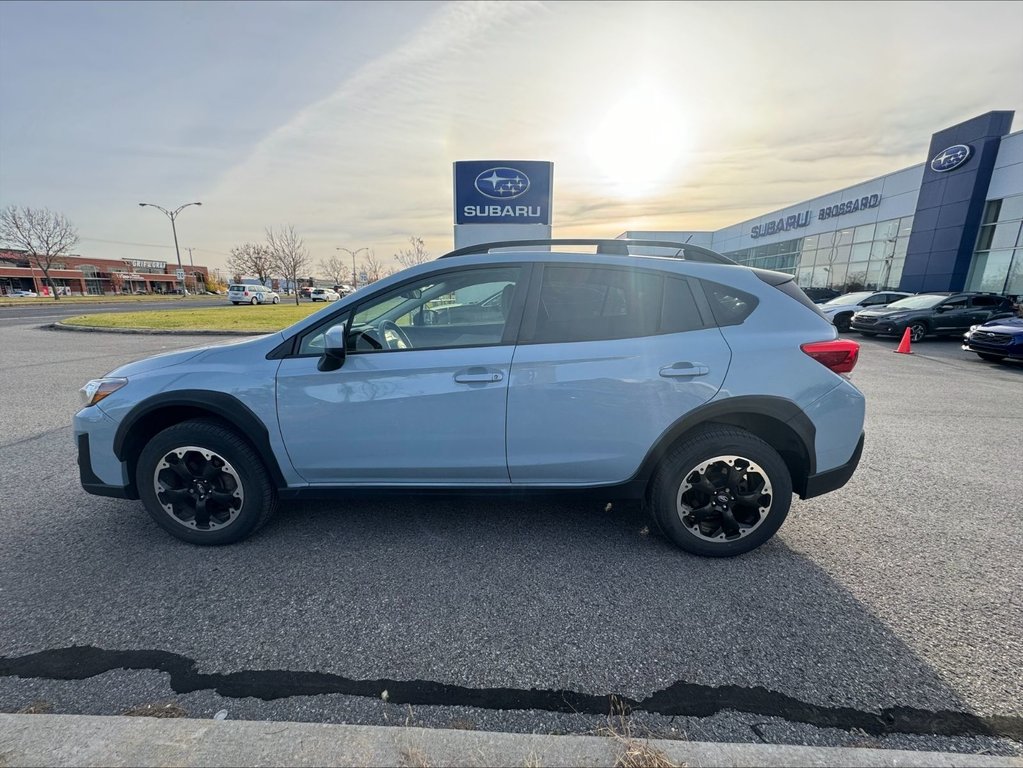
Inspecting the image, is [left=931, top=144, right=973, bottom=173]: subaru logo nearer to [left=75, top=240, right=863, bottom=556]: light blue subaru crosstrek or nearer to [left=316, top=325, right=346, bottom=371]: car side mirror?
[left=75, top=240, right=863, bottom=556]: light blue subaru crosstrek

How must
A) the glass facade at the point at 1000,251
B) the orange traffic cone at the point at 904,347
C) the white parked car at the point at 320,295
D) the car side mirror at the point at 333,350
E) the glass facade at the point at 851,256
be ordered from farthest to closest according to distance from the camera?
1. the white parked car at the point at 320,295
2. the glass facade at the point at 851,256
3. the glass facade at the point at 1000,251
4. the orange traffic cone at the point at 904,347
5. the car side mirror at the point at 333,350

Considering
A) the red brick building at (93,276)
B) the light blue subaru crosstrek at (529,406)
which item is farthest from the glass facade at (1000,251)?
the red brick building at (93,276)

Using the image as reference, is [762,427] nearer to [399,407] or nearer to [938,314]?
[399,407]

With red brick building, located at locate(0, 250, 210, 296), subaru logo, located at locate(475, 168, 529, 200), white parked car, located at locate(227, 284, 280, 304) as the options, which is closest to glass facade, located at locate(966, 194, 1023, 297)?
subaru logo, located at locate(475, 168, 529, 200)

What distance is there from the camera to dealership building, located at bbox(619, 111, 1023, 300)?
1930 centimetres

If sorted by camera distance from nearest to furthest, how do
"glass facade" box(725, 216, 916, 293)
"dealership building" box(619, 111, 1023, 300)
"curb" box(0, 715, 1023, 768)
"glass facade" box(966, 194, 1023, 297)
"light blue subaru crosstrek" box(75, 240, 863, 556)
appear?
1. "curb" box(0, 715, 1023, 768)
2. "light blue subaru crosstrek" box(75, 240, 863, 556)
3. "glass facade" box(966, 194, 1023, 297)
4. "dealership building" box(619, 111, 1023, 300)
5. "glass facade" box(725, 216, 916, 293)

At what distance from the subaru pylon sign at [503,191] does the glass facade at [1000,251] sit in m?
20.7

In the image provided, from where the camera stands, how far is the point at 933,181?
2197 cm

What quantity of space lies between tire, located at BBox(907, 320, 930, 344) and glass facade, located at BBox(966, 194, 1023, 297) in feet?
29.4

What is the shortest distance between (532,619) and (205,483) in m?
2.13

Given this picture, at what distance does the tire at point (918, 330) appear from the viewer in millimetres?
14055

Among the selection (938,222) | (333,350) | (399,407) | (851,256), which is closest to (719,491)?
(399,407)

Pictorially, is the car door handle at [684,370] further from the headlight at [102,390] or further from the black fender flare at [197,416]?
the headlight at [102,390]

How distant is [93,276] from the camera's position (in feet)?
237
